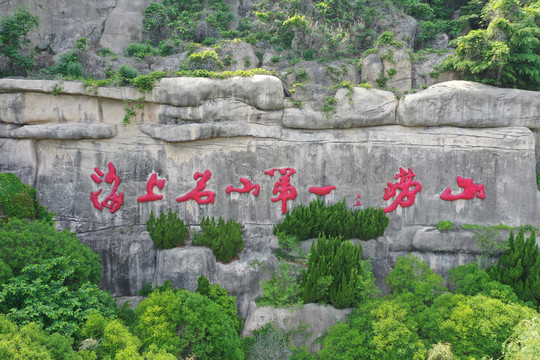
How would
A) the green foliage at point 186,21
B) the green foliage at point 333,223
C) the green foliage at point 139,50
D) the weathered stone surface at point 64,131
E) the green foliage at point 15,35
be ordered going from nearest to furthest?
the green foliage at point 333,223 → the weathered stone surface at point 64,131 → the green foliage at point 15,35 → the green foliage at point 139,50 → the green foliage at point 186,21

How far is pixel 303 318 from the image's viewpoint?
8672mm

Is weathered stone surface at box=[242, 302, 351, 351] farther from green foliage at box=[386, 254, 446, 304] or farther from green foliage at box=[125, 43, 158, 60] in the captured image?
green foliage at box=[125, 43, 158, 60]

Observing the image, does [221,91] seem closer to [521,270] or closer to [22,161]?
[22,161]

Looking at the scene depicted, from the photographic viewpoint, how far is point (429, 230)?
10.4 meters

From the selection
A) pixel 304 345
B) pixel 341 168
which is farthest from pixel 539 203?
pixel 304 345

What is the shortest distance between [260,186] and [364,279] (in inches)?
147

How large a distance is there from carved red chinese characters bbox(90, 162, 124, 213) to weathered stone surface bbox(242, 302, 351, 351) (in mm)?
4827

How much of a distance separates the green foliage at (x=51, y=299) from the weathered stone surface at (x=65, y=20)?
31.6ft

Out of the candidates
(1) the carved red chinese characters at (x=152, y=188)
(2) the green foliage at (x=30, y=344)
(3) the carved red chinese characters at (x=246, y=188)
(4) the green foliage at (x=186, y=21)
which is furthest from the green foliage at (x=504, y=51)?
(2) the green foliage at (x=30, y=344)

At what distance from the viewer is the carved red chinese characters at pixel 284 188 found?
10.6m

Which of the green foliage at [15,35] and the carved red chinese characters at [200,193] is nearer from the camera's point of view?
the carved red chinese characters at [200,193]

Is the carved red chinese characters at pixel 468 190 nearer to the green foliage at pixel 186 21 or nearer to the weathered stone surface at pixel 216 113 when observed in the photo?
the weathered stone surface at pixel 216 113

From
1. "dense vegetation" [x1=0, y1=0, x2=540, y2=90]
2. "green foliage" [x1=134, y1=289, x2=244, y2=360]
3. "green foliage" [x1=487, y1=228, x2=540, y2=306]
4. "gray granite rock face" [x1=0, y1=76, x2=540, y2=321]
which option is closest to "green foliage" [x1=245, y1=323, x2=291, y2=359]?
"green foliage" [x1=134, y1=289, x2=244, y2=360]

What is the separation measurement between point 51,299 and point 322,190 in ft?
22.5
